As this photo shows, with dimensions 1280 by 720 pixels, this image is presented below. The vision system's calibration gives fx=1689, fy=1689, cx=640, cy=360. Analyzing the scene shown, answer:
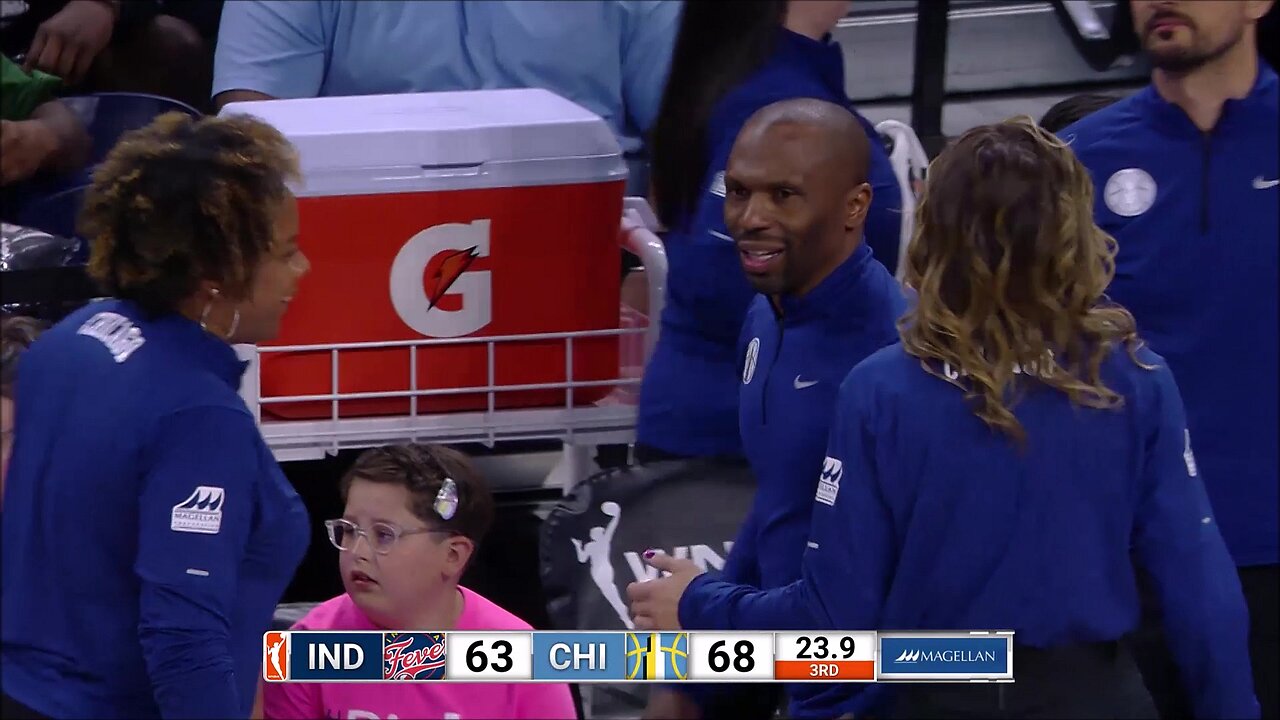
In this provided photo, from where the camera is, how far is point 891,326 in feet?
4.32

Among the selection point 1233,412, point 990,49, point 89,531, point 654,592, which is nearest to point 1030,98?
point 990,49

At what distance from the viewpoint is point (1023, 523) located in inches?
48.5

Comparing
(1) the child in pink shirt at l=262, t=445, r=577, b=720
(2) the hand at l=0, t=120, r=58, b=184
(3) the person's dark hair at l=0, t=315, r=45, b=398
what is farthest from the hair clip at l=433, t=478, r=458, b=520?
(2) the hand at l=0, t=120, r=58, b=184

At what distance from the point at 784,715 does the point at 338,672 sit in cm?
39

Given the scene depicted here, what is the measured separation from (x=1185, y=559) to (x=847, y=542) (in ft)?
0.85

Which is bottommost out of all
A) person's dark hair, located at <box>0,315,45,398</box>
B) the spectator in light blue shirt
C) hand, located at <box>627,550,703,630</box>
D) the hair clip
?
hand, located at <box>627,550,703,630</box>

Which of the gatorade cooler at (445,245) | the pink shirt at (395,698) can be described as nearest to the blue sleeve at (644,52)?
the gatorade cooler at (445,245)

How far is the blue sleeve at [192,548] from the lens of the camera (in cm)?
113

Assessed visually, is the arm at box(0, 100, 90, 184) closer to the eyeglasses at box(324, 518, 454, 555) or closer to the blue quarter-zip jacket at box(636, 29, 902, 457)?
the eyeglasses at box(324, 518, 454, 555)

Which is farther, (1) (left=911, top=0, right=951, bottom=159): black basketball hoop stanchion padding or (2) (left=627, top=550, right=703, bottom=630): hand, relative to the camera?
(1) (left=911, top=0, right=951, bottom=159): black basketball hoop stanchion padding

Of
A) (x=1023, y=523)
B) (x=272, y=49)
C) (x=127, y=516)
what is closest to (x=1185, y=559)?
(x=1023, y=523)

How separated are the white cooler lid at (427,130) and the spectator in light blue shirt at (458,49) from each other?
0.10 m

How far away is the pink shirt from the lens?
1420 mm

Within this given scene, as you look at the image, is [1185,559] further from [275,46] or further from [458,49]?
[275,46]
